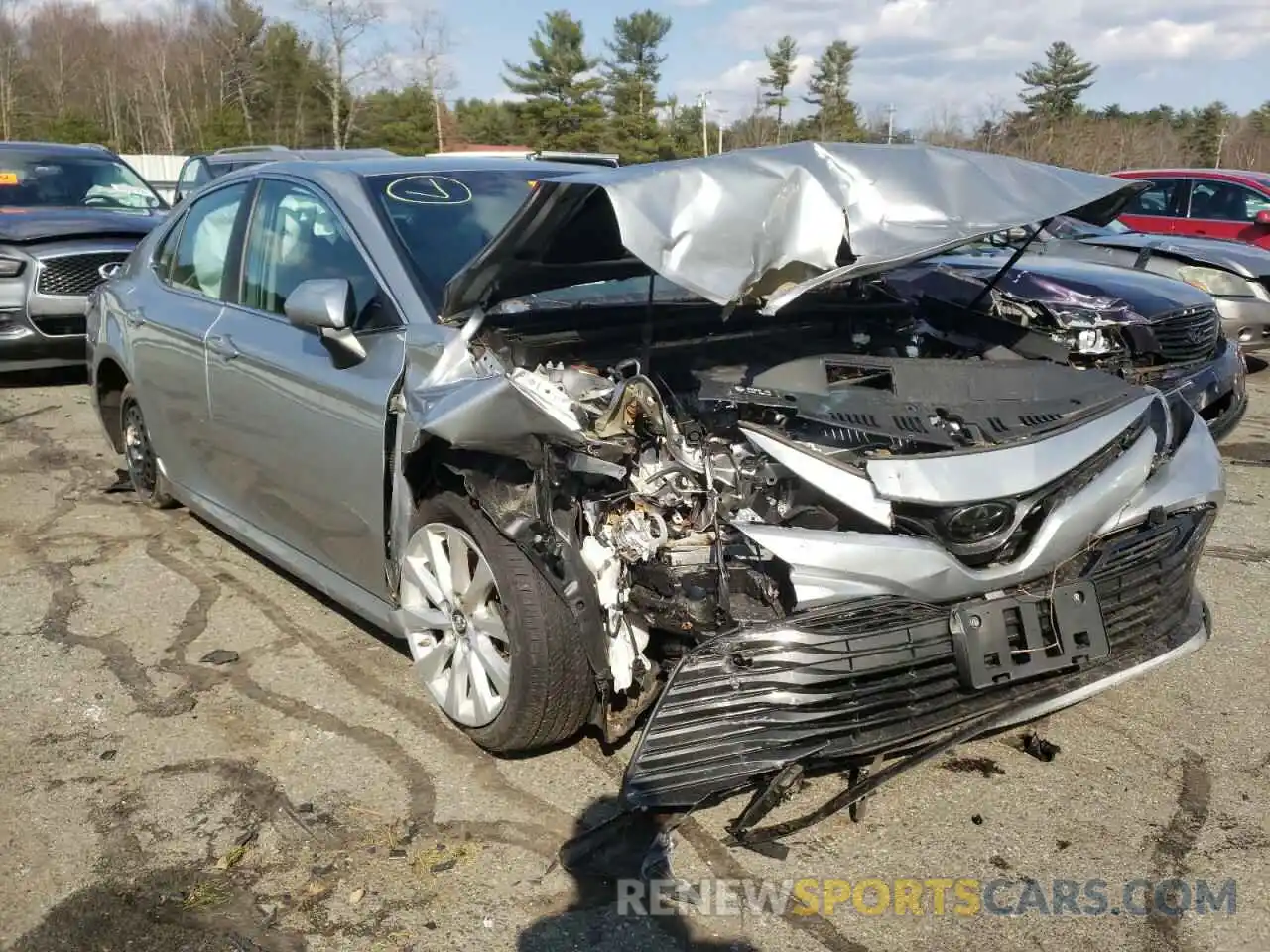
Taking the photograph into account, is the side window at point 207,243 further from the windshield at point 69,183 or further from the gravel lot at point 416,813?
the windshield at point 69,183

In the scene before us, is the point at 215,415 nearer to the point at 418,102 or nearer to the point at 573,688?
the point at 573,688

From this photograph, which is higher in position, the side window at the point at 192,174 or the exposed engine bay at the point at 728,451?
the side window at the point at 192,174

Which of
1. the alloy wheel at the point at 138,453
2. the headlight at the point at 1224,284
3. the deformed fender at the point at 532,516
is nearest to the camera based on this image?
the deformed fender at the point at 532,516

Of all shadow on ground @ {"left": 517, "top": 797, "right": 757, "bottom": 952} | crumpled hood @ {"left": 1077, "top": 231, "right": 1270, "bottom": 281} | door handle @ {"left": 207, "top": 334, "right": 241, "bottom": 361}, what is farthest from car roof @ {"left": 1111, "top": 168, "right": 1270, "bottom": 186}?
shadow on ground @ {"left": 517, "top": 797, "right": 757, "bottom": 952}

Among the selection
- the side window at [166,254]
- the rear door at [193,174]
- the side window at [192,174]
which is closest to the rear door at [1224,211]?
the side window at [166,254]

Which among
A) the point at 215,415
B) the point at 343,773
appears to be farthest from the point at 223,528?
the point at 343,773

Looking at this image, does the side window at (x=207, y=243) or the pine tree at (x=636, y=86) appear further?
the pine tree at (x=636, y=86)

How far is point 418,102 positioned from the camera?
5188cm

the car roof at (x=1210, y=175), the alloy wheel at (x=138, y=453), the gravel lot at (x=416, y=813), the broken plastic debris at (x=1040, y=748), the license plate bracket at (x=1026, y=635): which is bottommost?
the gravel lot at (x=416, y=813)

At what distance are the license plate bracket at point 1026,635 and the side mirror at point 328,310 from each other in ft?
6.67

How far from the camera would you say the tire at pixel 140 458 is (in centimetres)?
554

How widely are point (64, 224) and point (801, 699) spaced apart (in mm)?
8758

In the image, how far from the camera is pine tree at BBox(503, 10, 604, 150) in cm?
4812

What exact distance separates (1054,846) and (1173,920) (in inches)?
13.3
